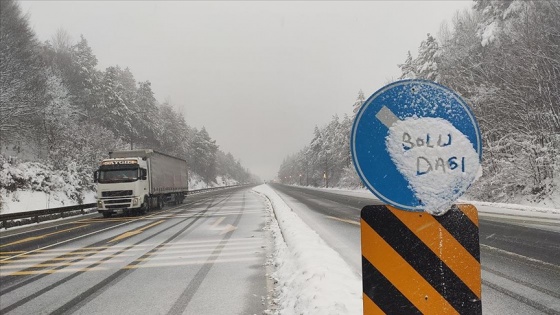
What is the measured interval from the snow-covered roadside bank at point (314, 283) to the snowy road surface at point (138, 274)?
0.37 m

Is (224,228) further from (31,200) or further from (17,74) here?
(17,74)

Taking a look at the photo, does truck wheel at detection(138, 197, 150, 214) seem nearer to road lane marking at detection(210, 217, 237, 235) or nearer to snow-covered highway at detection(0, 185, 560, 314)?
road lane marking at detection(210, 217, 237, 235)

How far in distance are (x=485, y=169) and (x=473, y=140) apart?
2739cm

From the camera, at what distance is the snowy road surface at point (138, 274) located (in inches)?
205

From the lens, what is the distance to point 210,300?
17.4 ft

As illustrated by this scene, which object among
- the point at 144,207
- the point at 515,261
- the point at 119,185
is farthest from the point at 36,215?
the point at 515,261

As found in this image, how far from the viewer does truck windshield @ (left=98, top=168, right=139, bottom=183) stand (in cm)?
2033

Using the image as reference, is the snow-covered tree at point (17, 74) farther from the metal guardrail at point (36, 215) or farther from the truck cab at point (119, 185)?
the truck cab at point (119, 185)

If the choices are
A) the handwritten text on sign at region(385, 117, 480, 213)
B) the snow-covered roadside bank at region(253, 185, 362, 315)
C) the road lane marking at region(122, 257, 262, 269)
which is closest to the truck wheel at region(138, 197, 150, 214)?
the road lane marking at region(122, 257, 262, 269)

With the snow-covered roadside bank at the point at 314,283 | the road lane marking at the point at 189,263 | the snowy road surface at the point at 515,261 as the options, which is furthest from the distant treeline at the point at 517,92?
the road lane marking at the point at 189,263

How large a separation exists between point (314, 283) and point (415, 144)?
3547 millimetres

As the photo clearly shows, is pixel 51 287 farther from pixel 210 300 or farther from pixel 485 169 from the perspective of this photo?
pixel 485 169

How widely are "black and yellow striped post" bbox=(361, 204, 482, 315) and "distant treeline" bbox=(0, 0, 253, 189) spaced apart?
29.7 metres

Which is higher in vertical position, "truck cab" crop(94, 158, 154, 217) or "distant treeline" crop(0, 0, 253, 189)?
"distant treeline" crop(0, 0, 253, 189)
